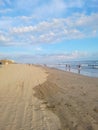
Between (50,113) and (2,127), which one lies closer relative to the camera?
(2,127)

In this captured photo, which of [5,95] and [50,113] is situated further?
[5,95]

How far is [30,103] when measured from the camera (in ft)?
30.5

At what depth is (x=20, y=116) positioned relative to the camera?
7.31 meters

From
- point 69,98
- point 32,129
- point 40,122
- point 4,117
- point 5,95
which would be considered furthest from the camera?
point 5,95

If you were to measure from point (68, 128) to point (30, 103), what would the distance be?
342 centimetres

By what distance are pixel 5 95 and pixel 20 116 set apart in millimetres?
4106

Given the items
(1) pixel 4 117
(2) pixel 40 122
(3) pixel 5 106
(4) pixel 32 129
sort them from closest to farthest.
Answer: (4) pixel 32 129 → (2) pixel 40 122 → (1) pixel 4 117 → (3) pixel 5 106

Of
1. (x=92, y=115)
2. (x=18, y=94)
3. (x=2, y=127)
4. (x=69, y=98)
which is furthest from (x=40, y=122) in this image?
(x=18, y=94)

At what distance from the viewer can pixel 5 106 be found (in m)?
8.79

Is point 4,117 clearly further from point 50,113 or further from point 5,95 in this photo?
point 5,95

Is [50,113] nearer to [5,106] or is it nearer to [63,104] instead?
[63,104]

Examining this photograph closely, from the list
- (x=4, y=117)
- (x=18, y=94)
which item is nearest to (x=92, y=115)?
(x=4, y=117)

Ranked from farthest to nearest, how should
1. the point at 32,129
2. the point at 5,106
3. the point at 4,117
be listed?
the point at 5,106 < the point at 4,117 < the point at 32,129

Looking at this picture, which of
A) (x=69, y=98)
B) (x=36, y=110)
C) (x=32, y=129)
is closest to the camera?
(x=32, y=129)
